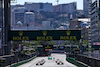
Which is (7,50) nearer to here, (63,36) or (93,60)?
(63,36)

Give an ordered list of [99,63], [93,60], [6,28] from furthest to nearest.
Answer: [6,28]
[93,60]
[99,63]

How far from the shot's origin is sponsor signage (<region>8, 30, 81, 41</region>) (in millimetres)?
73500

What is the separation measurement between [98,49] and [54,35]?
126382mm

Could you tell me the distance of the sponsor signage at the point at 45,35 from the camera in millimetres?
73500

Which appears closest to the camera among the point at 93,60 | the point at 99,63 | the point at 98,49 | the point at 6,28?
the point at 99,63

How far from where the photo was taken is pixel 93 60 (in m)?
60.8

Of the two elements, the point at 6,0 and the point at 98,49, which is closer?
the point at 6,0

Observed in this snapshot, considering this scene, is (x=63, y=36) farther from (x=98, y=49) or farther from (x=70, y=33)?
(x=98, y=49)

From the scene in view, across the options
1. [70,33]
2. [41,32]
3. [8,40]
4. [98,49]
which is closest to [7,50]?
[8,40]

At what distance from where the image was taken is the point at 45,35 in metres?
73.6

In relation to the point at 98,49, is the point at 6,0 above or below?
above

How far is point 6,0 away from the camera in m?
73.5

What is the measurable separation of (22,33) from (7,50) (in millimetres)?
5067

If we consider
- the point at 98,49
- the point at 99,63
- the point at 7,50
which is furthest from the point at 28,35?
the point at 98,49
